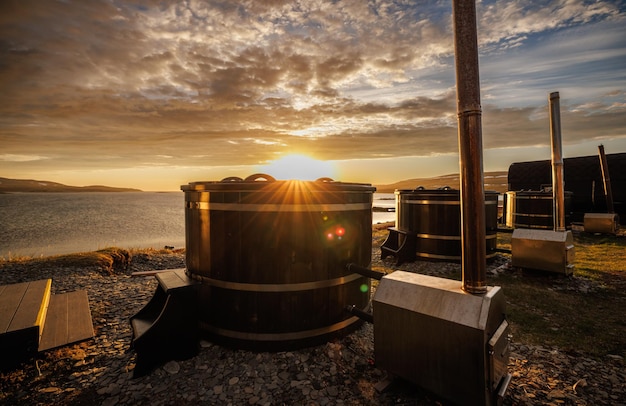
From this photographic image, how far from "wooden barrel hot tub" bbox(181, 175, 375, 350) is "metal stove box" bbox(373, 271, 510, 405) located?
48.7 inches

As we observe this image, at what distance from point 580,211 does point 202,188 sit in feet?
90.5

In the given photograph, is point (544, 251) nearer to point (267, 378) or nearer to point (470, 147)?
point (470, 147)

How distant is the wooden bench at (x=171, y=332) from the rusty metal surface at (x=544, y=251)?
32.2 feet

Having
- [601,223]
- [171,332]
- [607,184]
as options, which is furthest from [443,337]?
[607,184]

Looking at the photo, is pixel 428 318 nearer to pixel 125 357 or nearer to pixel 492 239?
pixel 125 357

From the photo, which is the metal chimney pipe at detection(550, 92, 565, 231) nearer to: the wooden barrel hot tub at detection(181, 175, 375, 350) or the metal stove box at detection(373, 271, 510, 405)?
the metal stove box at detection(373, 271, 510, 405)

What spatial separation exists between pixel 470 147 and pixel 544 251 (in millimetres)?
7974

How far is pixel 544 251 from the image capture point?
30.2 feet

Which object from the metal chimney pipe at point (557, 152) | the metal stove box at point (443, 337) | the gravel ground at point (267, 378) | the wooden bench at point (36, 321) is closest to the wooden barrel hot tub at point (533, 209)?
the metal chimney pipe at point (557, 152)

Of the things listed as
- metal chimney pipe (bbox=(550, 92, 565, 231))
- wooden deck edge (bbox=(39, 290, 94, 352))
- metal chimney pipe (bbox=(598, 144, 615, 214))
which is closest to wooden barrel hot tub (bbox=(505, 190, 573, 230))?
metal chimney pipe (bbox=(598, 144, 615, 214))

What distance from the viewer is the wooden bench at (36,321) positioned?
4.46 metres

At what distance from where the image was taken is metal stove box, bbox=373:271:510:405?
3.33 m

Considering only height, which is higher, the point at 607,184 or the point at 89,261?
the point at 607,184

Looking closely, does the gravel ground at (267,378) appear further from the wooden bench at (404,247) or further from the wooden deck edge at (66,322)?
the wooden bench at (404,247)
